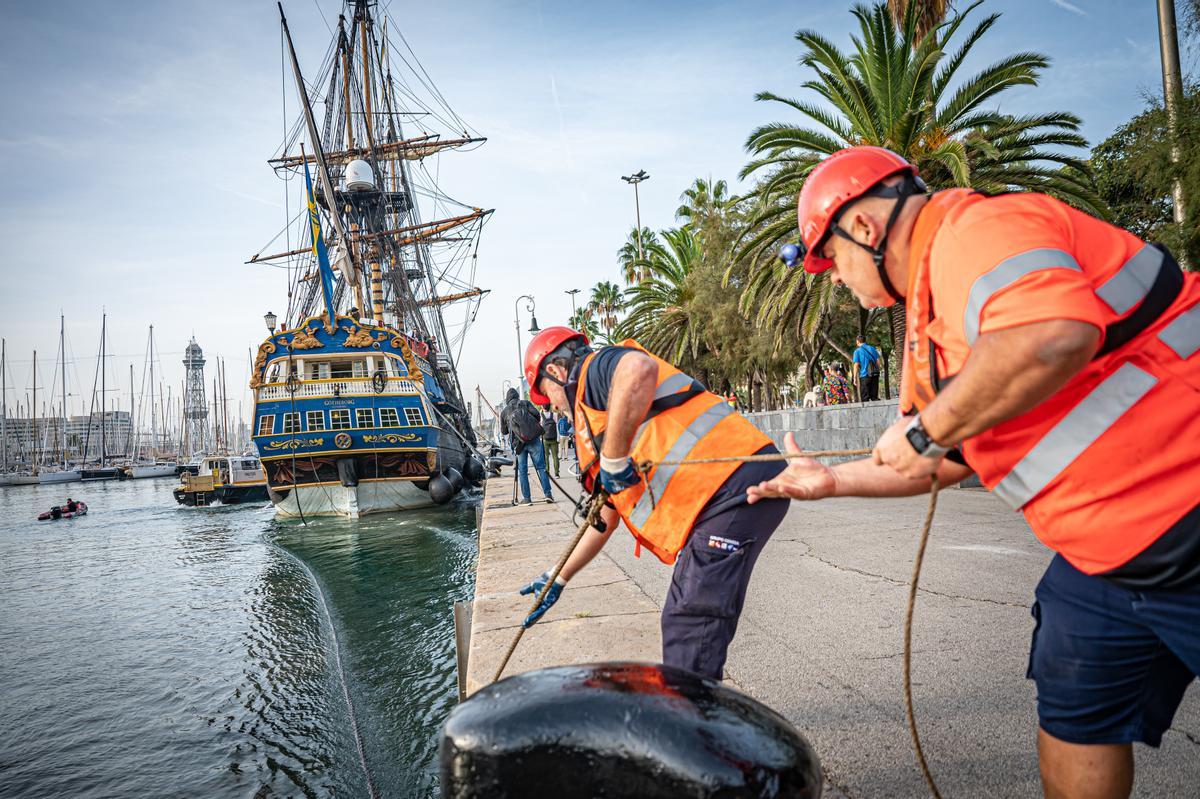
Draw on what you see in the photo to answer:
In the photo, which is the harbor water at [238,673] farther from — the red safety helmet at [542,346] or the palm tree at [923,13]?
the palm tree at [923,13]

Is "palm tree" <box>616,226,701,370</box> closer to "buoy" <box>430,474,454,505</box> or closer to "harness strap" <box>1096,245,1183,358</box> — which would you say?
"buoy" <box>430,474,454,505</box>

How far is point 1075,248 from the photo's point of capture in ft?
4.30

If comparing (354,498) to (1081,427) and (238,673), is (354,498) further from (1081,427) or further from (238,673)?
(1081,427)

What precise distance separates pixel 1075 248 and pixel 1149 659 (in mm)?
859

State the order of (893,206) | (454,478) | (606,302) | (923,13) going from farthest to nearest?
(606,302) → (454,478) → (923,13) → (893,206)

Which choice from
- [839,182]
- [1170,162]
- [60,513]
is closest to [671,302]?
[1170,162]

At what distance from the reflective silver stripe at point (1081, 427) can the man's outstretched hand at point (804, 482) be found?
59 cm

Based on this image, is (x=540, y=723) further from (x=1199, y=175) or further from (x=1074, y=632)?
(x=1199, y=175)

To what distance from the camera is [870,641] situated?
3.80 m

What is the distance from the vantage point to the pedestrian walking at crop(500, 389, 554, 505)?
10844 mm

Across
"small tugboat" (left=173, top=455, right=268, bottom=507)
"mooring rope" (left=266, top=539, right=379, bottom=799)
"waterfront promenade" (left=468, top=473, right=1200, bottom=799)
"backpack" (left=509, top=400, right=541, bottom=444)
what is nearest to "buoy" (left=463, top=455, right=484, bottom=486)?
"small tugboat" (left=173, top=455, right=268, bottom=507)

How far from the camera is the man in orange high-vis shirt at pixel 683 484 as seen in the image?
225 centimetres

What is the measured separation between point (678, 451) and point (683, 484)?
0.39ft

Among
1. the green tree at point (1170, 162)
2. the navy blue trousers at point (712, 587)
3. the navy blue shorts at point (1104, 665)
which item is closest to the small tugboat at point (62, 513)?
the navy blue trousers at point (712, 587)
